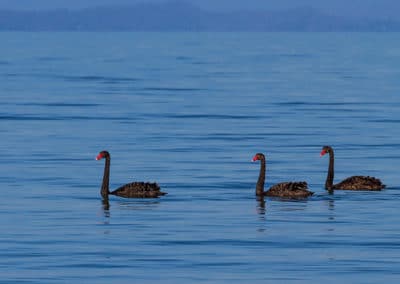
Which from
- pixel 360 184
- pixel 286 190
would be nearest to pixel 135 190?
pixel 286 190

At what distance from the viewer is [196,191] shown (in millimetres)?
28734

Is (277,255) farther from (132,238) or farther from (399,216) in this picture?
(399,216)

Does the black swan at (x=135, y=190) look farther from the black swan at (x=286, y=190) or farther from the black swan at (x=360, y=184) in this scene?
the black swan at (x=360, y=184)

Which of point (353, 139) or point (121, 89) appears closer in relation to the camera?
point (353, 139)

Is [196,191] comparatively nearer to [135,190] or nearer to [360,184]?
[135,190]

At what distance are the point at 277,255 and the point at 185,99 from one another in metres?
41.8

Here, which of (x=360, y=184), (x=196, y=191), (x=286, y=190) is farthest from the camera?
(x=196, y=191)

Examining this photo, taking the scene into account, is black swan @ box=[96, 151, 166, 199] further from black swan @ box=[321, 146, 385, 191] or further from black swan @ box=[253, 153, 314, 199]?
black swan @ box=[321, 146, 385, 191]

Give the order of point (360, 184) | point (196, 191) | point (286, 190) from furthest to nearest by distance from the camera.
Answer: point (196, 191) < point (360, 184) < point (286, 190)

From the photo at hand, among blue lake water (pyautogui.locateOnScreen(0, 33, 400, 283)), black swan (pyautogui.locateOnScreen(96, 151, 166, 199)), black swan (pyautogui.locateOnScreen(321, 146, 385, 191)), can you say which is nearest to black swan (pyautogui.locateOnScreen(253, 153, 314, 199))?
blue lake water (pyautogui.locateOnScreen(0, 33, 400, 283))

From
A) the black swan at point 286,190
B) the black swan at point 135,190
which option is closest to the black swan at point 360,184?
the black swan at point 286,190

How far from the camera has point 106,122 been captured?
47750 millimetres

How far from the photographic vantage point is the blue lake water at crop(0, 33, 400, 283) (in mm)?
20250

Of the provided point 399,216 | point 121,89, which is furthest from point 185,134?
point 121,89
